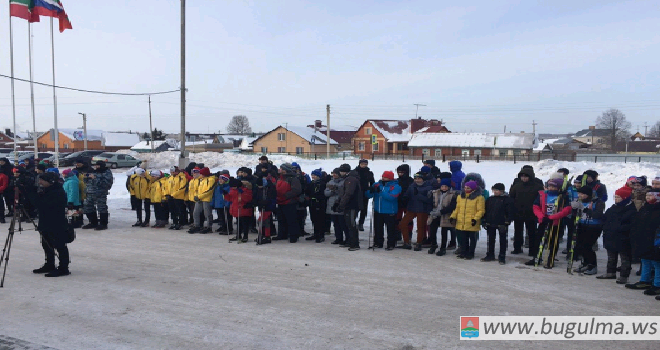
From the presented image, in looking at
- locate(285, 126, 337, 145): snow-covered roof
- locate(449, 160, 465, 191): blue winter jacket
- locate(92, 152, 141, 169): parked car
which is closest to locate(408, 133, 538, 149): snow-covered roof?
locate(285, 126, 337, 145): snow-covered roof

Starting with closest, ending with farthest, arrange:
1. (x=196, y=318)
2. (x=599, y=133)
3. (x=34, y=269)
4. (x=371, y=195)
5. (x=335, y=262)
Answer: (x=196, y=318)
(x=34, y=269)
(x=335, y=262)
(x=371, y=195)
(x=599, y=133)

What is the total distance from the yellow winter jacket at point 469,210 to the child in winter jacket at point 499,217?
162 millimetres

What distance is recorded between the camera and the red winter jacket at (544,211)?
848cm

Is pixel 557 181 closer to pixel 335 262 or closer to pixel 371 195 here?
pixel 371 195

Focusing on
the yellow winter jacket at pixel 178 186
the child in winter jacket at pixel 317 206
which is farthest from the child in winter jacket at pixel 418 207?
the yellow winter jacket at pixel 178 186

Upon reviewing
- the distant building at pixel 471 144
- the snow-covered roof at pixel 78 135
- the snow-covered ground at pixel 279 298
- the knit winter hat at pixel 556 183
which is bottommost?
the snow-covered ground at pixel 279 298

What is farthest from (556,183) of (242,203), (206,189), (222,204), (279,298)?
(206,189)

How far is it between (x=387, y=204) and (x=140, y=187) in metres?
7.23

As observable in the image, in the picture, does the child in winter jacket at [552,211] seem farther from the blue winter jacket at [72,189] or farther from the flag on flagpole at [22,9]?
the flag on flagpole at [22,9]

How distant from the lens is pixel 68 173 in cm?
1262

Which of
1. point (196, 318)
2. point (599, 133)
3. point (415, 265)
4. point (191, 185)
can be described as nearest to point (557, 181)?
point (415, 265)

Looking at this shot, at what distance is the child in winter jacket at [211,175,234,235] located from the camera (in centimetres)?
1182

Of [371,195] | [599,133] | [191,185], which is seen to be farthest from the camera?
[599,133]

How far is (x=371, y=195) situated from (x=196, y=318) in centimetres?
545
